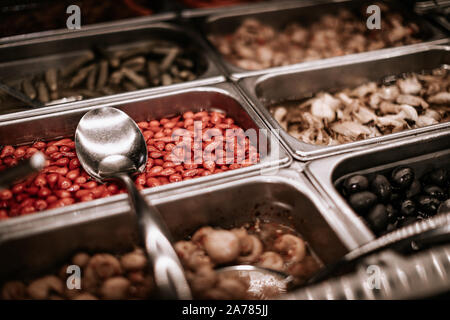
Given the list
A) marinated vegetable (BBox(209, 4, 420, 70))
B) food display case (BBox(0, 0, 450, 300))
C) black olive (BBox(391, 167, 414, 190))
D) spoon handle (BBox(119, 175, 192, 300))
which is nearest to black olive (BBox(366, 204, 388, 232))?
food display case (BBox(0, 0, 450, 300))

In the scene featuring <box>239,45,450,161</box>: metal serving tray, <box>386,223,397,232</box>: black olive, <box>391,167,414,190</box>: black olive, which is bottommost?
<box>386,223,397,232</box>: black olive

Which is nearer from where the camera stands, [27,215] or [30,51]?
[27,215]

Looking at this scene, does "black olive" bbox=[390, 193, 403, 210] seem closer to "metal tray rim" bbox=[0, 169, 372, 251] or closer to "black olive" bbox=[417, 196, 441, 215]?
"black olive" bbox=[417, 196, 441, 215]

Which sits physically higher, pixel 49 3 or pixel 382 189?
pixel 49 3

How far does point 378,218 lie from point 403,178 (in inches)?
12.1

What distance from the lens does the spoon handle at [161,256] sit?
1.12 meters

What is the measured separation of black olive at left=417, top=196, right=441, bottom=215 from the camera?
166 centimetres

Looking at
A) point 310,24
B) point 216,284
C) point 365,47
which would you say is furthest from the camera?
point 310,24

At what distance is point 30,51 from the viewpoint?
2.65 meters

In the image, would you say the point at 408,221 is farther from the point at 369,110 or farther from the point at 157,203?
the point at 157,203

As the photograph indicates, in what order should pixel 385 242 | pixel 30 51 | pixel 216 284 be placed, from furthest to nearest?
pixel 30 51
pixel 216 284
pixel 385 242

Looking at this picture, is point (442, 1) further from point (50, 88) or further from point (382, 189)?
point (50, 88)

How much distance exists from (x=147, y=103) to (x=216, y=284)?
1.17m

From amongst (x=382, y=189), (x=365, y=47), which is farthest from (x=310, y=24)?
(x=382, y=189)
